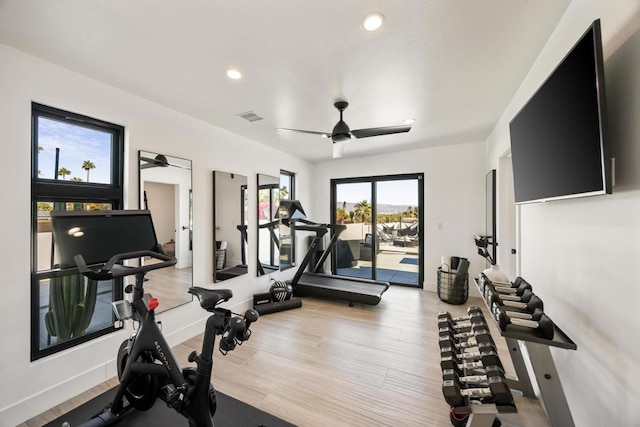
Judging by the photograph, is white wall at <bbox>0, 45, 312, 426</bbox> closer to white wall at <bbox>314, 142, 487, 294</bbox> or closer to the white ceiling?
the white ceiling

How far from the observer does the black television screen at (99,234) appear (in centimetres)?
159

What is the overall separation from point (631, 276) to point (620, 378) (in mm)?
442

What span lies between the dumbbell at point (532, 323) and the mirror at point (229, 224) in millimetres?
3177

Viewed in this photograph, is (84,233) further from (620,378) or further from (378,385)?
(620,378)

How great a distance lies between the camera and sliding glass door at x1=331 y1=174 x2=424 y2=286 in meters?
5.03

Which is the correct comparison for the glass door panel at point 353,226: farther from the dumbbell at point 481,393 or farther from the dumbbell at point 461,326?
the dumbbell at point 481,393

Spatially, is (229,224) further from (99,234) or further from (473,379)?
(473,379)

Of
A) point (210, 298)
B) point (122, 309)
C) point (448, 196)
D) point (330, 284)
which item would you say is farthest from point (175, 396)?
point (448, 196)

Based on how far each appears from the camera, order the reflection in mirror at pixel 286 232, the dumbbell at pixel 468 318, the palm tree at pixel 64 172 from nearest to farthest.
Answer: the dumbbell at pixel 468 318 → the palm tree at pixel 64 172 → the reflection in mirror at pixel 286 232

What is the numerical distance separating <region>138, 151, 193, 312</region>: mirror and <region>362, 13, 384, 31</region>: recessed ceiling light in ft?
7.99

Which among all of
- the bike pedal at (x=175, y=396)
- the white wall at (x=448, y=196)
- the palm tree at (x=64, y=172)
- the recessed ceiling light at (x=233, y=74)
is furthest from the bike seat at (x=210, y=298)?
the white wall at (x=448, y=196)

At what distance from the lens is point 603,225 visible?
1153 millimetres

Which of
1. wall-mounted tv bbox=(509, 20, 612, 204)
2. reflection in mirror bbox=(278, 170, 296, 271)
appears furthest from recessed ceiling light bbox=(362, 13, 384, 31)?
reflection in mirror bbox=(278, 170, 296, 271)

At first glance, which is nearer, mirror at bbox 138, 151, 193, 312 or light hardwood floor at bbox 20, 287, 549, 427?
light hardwood floor at bbox 20, 287, 549, 427
